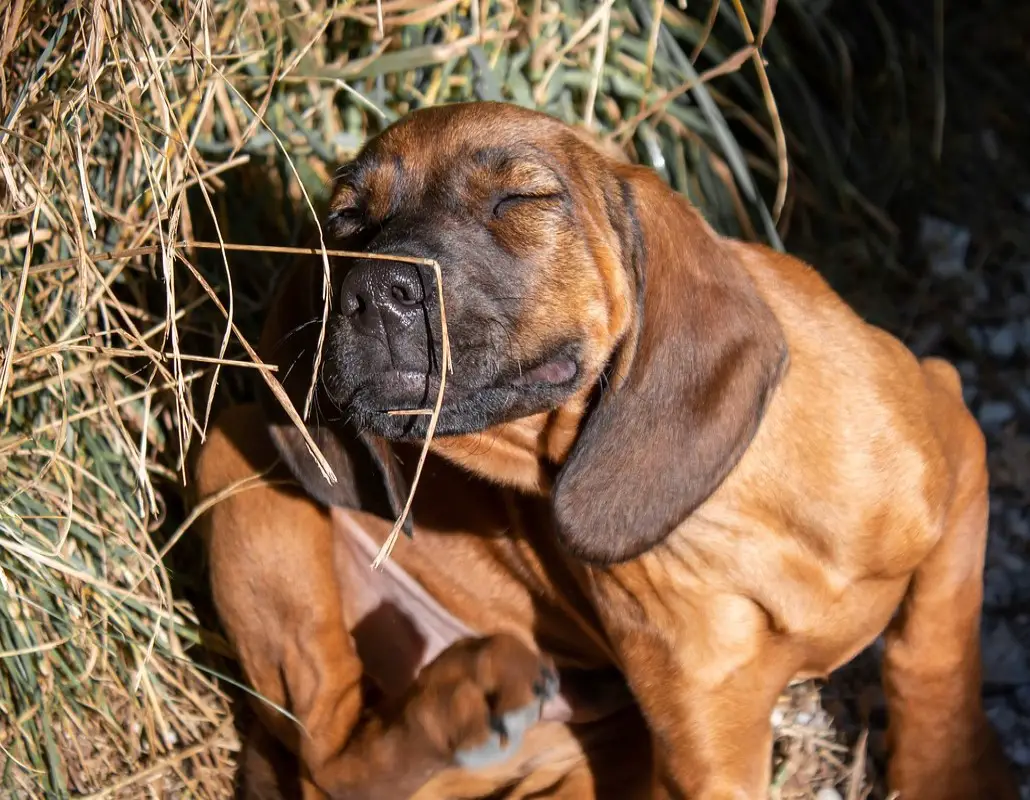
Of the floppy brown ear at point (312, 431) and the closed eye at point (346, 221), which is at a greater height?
the closed eye at point (346, 221)

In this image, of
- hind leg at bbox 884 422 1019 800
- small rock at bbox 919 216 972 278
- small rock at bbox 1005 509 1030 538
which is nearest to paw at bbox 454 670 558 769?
hind leg at bbox 884 422 1019 800

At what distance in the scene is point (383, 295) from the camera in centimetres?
199

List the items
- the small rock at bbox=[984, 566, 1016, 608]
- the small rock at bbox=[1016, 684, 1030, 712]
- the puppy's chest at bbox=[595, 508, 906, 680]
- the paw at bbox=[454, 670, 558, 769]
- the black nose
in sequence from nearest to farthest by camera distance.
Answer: the black nose, the puppy's chest at bbox=[595, 508, 906, 680], the paw at bbox=[454, 670, 558, 769], the small rock at bbox=[1016, 684, 1030, 712], the small rock at bbox=[984, 566, 1016, 608]

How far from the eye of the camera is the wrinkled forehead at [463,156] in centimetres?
218

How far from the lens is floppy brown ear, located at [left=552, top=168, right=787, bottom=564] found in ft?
6.88

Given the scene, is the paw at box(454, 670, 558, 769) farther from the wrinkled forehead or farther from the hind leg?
the wrinkled forehead

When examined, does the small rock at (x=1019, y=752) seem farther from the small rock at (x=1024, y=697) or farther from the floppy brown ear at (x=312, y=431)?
the floppy brown ear at (x=312, y=431)

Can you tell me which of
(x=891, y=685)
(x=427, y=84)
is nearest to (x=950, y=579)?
(x=891, y=685)

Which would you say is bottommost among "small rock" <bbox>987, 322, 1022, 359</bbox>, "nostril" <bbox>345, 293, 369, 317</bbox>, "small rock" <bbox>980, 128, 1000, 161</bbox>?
"small rock" <bbox>987, 322, 1022, 359</bbox>

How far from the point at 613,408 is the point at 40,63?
1.56m

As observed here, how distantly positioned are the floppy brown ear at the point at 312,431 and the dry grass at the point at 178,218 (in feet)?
0.92

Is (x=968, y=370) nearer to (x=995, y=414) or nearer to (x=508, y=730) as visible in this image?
(x=995, y=414)

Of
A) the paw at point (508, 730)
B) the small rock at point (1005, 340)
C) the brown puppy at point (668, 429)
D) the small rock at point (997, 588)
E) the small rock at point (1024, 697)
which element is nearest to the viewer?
the brown puppy at point (668, 429)

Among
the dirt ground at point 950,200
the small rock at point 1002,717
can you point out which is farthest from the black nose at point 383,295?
the dirt ground at point 950,200
